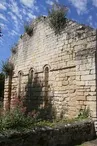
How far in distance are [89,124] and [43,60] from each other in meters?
4.23

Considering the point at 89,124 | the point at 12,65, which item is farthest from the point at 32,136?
the point at 12,65

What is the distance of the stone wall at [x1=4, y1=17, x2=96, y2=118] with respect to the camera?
7926mm

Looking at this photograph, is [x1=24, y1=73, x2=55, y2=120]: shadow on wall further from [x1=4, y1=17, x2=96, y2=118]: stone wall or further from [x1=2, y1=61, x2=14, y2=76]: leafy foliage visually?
[x1=2, y1=61, x2=14, y2=76]: leafy foliage

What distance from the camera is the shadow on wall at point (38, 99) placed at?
9828 mm

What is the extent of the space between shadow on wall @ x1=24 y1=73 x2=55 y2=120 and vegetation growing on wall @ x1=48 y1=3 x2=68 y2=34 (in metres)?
2.52

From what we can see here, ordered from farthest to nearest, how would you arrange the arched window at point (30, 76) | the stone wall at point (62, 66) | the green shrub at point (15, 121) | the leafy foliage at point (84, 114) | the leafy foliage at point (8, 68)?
the leafy foliage at point (8, 68), the arched window at point (30, 76), the stone wall at point (62, 66), the leafy foliage at point (84, 114), the green shrub at point (15, 121)

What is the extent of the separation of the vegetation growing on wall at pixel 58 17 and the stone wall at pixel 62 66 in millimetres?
245

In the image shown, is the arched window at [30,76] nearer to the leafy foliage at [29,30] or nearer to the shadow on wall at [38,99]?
the shadow on wall at [38,99]

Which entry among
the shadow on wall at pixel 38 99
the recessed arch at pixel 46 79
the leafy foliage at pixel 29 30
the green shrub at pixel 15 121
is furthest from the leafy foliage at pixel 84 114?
the leafy foliage at pixel 29 30

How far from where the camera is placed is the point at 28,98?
1132 centimetres

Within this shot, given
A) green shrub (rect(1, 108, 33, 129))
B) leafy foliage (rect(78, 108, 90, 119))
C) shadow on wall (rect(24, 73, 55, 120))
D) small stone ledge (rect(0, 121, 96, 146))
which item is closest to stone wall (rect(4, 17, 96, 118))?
shadow on wall (rect(24, 73, 55, 120))

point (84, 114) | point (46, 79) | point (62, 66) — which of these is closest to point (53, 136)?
point (84, 114)

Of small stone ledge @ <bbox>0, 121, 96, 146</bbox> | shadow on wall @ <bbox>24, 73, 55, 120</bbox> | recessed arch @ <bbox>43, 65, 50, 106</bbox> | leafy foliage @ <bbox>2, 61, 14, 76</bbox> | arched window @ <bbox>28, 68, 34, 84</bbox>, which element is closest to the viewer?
small stone ledge @ <bbox>0, 121, 96, 146</bbox>

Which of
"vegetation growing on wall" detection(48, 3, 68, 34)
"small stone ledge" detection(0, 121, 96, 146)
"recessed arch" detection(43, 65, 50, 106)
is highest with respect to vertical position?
"vegetation growing on wall" detection(48, 3, 68, 34)
